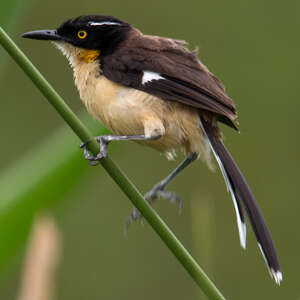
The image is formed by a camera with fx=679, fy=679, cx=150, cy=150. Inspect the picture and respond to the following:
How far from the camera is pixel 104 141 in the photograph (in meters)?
2.97

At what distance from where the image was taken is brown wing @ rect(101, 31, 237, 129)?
314 cm

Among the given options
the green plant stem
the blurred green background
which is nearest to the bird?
the green plant stem

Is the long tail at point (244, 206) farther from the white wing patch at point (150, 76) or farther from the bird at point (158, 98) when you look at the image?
the white wing patch at point (150, 76)

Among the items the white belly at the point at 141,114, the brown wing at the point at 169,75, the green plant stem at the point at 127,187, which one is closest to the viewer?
the green plant stem at the point at 127,187

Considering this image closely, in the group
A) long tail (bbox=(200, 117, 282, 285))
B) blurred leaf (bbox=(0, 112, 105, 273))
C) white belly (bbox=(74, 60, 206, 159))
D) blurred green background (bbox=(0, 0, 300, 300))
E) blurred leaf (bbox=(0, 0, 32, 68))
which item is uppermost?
blurred leaf (bbox=(0, 0, 32, 68))

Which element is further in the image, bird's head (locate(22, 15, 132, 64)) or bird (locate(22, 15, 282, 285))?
bird's head (locate(22, 15, 132, 64))

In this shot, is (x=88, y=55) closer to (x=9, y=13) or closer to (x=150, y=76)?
(x=150, y=76)

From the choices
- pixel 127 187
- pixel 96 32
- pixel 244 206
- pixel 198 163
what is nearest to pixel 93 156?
pixel 127 187

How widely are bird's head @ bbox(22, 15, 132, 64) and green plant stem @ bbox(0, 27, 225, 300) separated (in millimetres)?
1340

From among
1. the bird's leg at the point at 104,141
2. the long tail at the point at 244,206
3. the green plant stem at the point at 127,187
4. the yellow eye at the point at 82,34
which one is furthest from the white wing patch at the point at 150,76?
the green plant stem at the point at 127,187

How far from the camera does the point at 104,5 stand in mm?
Result: 6754

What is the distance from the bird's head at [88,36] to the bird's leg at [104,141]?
60 centimetres

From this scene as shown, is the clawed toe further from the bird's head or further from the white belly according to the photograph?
the bird's head

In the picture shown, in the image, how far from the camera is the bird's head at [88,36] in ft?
11.8
